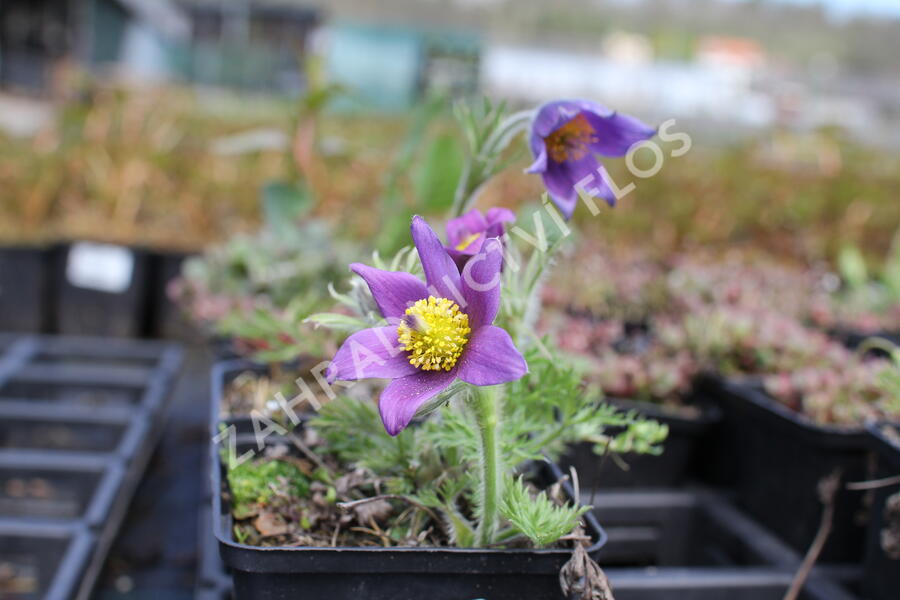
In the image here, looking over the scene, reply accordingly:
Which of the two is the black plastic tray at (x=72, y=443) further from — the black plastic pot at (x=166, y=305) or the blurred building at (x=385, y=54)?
the blurred building at (x=385, y=54)

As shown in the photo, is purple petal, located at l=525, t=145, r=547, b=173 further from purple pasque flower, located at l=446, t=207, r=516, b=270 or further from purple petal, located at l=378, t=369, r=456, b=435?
purple petal, located at l=378, t=369, r=456, b=435

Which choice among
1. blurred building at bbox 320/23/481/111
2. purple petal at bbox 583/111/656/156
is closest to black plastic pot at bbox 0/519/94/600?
purple petal at bbox 583/111/656/156

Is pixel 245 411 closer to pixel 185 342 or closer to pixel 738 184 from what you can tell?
pixel 185 342

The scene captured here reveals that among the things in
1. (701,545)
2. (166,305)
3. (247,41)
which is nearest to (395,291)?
(701,545)

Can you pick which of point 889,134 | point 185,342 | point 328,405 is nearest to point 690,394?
point 328,405

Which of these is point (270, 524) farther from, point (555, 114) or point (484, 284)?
point (555, 114)

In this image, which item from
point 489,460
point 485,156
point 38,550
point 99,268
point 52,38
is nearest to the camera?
point 489,460
